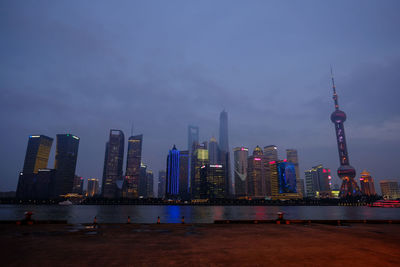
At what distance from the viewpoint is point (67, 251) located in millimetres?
15742

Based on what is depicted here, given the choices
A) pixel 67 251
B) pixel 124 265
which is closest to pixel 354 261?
pixel 124 265

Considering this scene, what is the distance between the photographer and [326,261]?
13453 mm

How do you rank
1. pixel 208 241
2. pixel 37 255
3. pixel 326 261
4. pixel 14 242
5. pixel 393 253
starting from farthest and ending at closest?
pixel 208 241 < pixel 14 242 < pixel 393 253 < pixel 37 255 < pixel 326 261

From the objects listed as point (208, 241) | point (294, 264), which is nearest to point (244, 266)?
point (294, 264)

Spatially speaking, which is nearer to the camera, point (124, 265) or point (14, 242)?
point (124, 265)

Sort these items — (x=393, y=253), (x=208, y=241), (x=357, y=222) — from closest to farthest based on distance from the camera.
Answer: (x=393, y=253), (x=208, y=241), (x=357, y=222)

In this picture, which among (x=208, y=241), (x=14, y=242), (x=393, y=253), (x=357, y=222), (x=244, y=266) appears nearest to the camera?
(x=244, y=266)

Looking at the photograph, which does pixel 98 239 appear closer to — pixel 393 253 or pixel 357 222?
pixel 393 253

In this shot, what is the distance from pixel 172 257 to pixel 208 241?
620cm

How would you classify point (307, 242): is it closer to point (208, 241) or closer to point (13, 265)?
point (208, 241)

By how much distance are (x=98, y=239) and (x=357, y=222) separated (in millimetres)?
38593

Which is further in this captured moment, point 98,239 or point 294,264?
point 98,239

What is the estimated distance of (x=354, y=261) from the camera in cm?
1351

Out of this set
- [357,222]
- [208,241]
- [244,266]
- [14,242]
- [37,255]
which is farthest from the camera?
[357,222]
